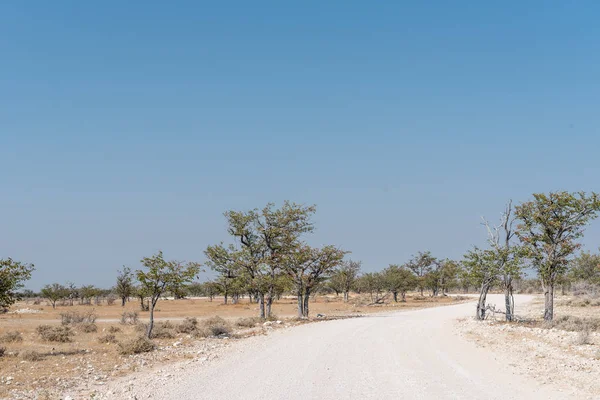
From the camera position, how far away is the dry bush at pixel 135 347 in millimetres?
21156

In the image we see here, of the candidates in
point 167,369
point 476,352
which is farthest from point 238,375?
point 476,352

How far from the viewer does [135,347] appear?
837 inches

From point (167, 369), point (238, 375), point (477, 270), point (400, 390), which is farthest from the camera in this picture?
point (477, 270)

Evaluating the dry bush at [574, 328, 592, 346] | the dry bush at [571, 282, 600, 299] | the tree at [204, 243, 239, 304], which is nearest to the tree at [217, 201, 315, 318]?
the tree at [204, 243, 239, 304]

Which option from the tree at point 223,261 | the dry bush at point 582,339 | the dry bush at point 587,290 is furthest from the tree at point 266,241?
the dry bush at point 587,290

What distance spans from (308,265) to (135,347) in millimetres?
21008

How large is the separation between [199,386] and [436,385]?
6.17 metres

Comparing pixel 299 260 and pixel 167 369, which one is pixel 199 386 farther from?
pixel 299 260

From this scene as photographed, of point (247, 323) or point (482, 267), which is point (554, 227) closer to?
point (482, 267)

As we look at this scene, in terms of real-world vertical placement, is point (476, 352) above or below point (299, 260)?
below

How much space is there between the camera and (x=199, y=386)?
13406 millimetres

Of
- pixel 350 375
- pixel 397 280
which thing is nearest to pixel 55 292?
pixel 397 280

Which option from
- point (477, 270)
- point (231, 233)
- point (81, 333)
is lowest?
point (81, 333)

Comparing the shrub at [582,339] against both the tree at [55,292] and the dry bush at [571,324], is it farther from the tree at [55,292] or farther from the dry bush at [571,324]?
the tree at [55,292]
